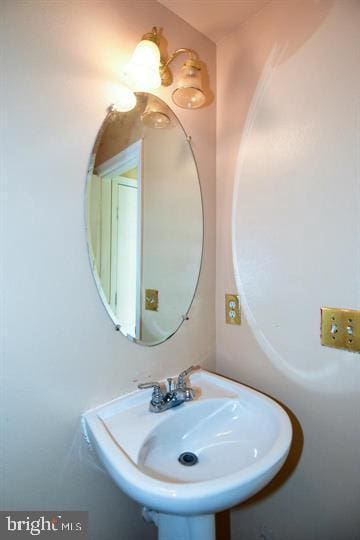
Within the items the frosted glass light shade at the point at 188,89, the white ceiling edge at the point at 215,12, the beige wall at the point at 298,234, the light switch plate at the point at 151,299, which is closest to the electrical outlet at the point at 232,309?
the beige wall at the point at 298,234

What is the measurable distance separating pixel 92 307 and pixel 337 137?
943 millimetres

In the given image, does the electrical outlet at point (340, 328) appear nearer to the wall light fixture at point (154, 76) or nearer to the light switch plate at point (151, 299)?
the light switch plate at point (151, 299)

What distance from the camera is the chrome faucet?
87cm

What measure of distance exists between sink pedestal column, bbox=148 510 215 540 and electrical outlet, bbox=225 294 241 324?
25.1 inches

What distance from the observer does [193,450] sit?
0.87 meters

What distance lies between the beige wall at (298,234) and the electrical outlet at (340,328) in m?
0.03

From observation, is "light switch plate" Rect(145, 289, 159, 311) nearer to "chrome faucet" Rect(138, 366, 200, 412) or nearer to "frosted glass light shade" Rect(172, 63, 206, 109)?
"chrome faucet" Rect(138, 366, 200, 412)

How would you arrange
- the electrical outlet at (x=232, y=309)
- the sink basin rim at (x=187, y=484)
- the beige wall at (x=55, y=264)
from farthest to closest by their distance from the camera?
the electrical outlet at (x=232, y=309), the beige wall at (x=55, y=264), the sink basin rim at (x=187, y=484)

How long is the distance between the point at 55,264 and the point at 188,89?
0.79 meters

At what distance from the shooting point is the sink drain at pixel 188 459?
813mm

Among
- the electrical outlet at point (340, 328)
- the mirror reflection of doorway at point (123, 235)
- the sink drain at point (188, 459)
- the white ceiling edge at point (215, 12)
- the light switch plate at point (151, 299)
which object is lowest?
the sink drain at point (188, 459)

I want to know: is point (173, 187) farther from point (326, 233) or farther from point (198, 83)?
point (326, 233)

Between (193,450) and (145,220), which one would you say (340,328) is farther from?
(145,220)

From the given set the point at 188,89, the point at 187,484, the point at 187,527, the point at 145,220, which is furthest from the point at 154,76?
the point at 187,527
